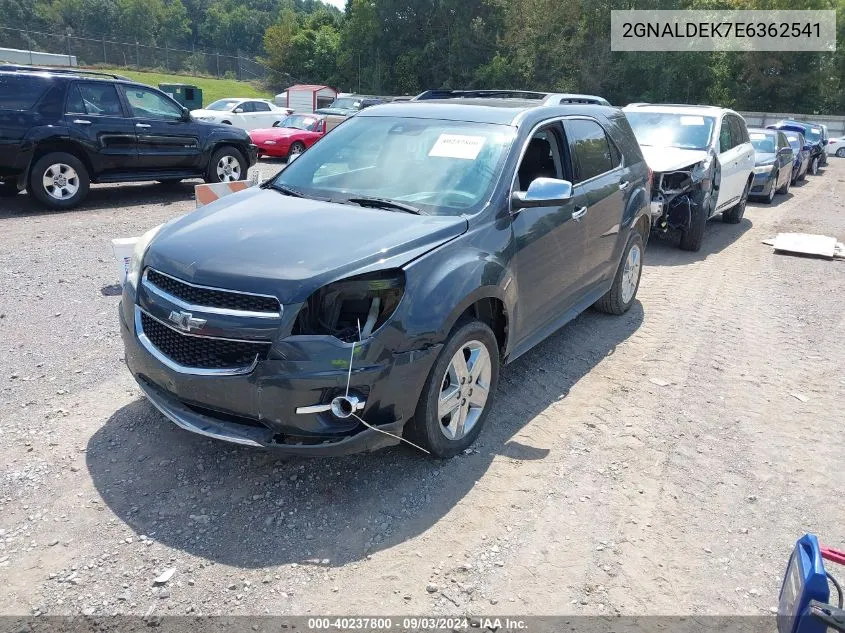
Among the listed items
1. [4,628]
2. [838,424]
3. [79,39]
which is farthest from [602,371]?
[79,39]

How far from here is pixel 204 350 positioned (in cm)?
324

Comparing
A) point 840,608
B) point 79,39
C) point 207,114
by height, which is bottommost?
point 840,608

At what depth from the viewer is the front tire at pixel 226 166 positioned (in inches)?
472

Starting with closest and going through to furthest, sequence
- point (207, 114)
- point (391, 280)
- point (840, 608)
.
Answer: point (840, 608), point (391, 280), point (207, 114)

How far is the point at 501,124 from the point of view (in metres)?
4.42

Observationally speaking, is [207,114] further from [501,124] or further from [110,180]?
[501,124]

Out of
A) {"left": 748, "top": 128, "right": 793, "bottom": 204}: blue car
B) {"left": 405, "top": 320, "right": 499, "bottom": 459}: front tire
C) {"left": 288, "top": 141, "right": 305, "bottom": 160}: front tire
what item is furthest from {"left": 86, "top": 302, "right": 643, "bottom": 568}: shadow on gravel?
{"left": 288, "top": 141, "right": 305, "bottom": 160}: front tire

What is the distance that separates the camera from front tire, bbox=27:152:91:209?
966 cm

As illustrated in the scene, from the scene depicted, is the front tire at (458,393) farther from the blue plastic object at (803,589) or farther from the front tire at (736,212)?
the front tire at (736,212)

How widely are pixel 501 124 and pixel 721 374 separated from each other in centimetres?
258

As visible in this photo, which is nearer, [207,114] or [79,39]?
[207,114]

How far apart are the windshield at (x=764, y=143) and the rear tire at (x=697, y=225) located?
6.81 meters

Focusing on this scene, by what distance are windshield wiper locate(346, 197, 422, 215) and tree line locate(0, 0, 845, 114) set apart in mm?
44358

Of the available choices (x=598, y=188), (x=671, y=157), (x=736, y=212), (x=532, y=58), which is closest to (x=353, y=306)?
(x=598, y=188)
